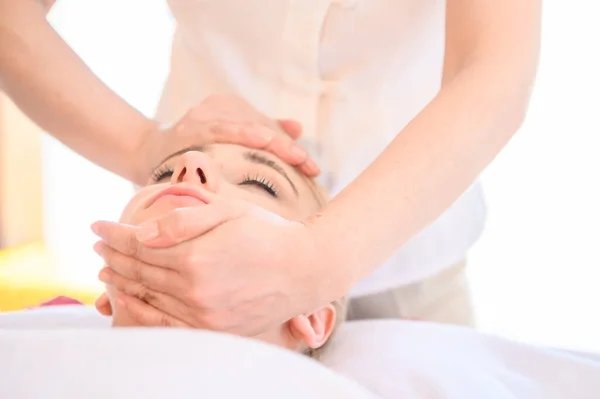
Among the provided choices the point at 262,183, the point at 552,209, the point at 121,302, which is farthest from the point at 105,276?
the point at 552,209

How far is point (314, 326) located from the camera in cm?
90

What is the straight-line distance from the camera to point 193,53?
1.14 meters

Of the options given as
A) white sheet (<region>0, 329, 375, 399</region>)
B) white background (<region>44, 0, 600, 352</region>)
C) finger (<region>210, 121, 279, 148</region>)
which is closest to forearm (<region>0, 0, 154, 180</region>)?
finger (<region>210, 121, 279, 148</region>)

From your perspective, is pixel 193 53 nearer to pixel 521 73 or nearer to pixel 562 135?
pixel 521 73

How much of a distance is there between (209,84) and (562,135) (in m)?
0.77

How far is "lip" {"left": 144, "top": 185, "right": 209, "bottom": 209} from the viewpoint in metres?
0.76

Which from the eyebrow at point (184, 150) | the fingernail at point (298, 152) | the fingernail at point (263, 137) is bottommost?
the fingernail at point (298, 152)

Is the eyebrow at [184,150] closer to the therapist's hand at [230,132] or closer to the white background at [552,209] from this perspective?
the therapist's hand at [230,132]

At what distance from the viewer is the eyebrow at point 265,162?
928mm

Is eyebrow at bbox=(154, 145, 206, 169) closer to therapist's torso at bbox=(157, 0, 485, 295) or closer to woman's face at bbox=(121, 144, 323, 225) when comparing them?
woman's face at bbox=(121, 144, 323, 225)

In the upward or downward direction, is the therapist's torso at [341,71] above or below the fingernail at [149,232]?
above

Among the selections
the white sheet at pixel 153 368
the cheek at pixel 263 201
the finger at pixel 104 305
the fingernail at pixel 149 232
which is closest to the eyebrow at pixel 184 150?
the cheek at pixel 263 201

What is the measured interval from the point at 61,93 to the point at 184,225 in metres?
0.52

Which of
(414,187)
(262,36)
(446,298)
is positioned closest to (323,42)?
(262,36)
